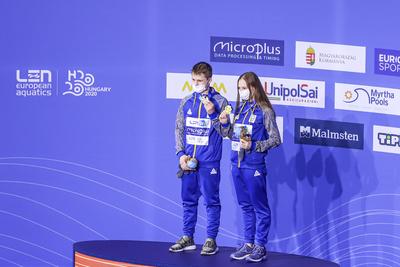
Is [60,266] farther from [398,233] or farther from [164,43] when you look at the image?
[398,233]

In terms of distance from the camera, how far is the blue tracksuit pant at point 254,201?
247 inches

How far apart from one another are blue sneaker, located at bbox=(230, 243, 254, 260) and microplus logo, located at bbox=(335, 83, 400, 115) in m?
1.86

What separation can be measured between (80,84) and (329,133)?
7.39 ft

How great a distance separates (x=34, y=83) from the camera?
765cm

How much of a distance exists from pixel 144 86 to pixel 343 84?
177cm

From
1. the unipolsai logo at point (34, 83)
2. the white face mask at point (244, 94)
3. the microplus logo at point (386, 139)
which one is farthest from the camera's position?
the unipolsai logo at point (34, 83)

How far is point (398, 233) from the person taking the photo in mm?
7586

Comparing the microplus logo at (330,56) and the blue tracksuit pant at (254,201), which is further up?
the microplus logo at (330,56)

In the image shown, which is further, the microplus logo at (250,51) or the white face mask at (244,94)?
the microplus logo at (250,51)

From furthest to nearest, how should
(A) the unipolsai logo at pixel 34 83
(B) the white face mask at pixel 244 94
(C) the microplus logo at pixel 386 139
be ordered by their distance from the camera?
(A) the unipolsai logo at pixel 34 83, (C) the microplus logo at pixel 386 139, (B) the white face mask at pixel 244 94

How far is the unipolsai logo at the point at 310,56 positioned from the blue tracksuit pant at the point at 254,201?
1678mm

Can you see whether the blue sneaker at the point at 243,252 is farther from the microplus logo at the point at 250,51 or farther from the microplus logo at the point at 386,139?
the microplus logo at the point at 250,51

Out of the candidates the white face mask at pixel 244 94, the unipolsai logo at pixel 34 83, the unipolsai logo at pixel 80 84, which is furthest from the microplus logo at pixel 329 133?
the unipolsai logo at pixel 34 83

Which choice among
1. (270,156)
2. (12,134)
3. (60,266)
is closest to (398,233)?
(270,156)
